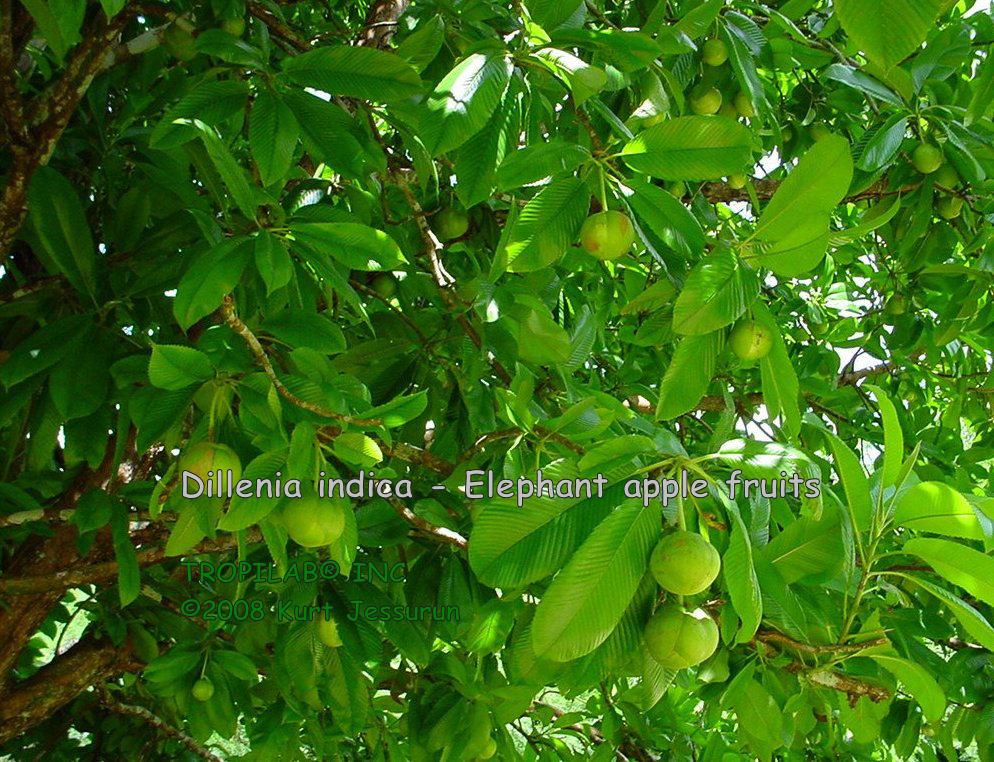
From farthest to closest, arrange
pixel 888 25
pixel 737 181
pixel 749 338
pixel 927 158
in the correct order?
pixel 737 181 → pixel 927 158 → pixel 749 338 → pixel 888 25

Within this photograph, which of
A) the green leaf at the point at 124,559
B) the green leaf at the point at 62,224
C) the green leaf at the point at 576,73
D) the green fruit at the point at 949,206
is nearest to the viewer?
the green leaf at the point at 576,73

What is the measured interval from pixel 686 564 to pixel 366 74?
0.80 meters

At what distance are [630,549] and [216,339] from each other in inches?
23.9

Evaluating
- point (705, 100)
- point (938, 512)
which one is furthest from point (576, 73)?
point (705, 100)

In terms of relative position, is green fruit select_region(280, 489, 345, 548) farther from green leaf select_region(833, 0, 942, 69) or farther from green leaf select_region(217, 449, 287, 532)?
green leaf select_region(833, 0, 942, 69)

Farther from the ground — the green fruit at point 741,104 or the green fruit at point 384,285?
the green fruit at point 741,104

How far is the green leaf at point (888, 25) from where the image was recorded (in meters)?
0.46

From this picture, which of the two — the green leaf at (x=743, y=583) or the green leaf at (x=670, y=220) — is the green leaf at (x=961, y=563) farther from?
the green leaf at (x=670, y=220)

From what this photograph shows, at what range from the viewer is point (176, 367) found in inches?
41.8

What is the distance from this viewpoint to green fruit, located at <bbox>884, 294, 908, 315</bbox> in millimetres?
2613

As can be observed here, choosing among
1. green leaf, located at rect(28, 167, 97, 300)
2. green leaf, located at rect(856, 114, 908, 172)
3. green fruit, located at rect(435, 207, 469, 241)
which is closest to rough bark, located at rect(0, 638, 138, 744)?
green leaf, located at rect(28, 167, 97, 300)

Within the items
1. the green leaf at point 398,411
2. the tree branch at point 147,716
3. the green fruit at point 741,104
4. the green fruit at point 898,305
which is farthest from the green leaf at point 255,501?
the green fruit at point 898,305

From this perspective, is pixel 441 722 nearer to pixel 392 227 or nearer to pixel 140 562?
pixel 140 562

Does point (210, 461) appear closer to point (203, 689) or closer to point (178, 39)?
point (178, 39)
